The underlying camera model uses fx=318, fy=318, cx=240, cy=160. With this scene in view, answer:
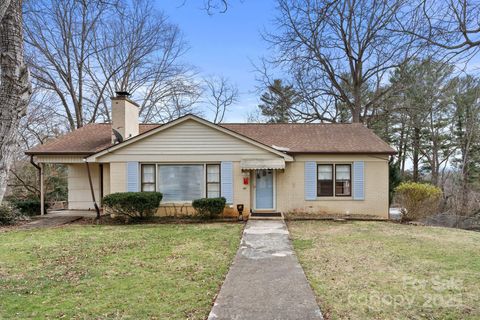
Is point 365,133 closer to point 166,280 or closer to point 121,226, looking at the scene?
point 121,226

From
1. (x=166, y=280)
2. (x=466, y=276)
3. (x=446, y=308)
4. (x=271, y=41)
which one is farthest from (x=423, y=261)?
(x=271, y=41)

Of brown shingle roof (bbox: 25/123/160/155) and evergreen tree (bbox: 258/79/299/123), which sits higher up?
evergreen tree (bbox: 258/79/299/123)

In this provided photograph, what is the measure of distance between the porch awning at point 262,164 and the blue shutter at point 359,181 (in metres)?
3.48

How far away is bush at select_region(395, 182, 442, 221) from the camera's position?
1340 cm

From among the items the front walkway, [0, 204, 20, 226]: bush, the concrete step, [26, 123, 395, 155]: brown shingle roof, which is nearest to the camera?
the front walkway

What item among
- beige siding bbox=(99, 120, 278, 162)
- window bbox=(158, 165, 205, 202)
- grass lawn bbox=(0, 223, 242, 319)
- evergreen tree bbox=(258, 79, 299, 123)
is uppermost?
evergreen tree bbox=(258, 79, 299, 123)

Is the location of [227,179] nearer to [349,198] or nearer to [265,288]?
[349,198]

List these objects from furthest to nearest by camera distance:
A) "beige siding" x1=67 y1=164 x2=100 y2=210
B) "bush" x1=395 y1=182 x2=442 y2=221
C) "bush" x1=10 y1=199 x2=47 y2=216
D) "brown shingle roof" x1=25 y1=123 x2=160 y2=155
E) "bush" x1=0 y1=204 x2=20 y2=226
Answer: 1. "beige siding" x1=67 y1=164 x2=100 y2=210
2. "bush" x1=10 y1=199 x2=47 y2=216
3. "brown shingle roof" x1=25 y1=123 x2=160 y2=155
4. "bush" x1=395 y1=182 x2=442 y2=221
5. "bush" x1=0 y1=204 x2=20 y2=226

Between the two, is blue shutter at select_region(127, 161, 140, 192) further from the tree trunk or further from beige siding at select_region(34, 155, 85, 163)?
the tree trunk

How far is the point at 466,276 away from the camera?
6.05 metres

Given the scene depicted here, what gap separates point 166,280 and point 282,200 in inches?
356

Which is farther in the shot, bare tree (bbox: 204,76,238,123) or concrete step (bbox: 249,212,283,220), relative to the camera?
bare tree (bbox: 204,76,238,123)

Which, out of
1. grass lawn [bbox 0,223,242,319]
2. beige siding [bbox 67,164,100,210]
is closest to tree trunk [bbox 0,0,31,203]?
grass lawn [bbox 0,223,242,319]

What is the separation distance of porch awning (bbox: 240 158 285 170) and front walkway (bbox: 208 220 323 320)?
4911 mm
